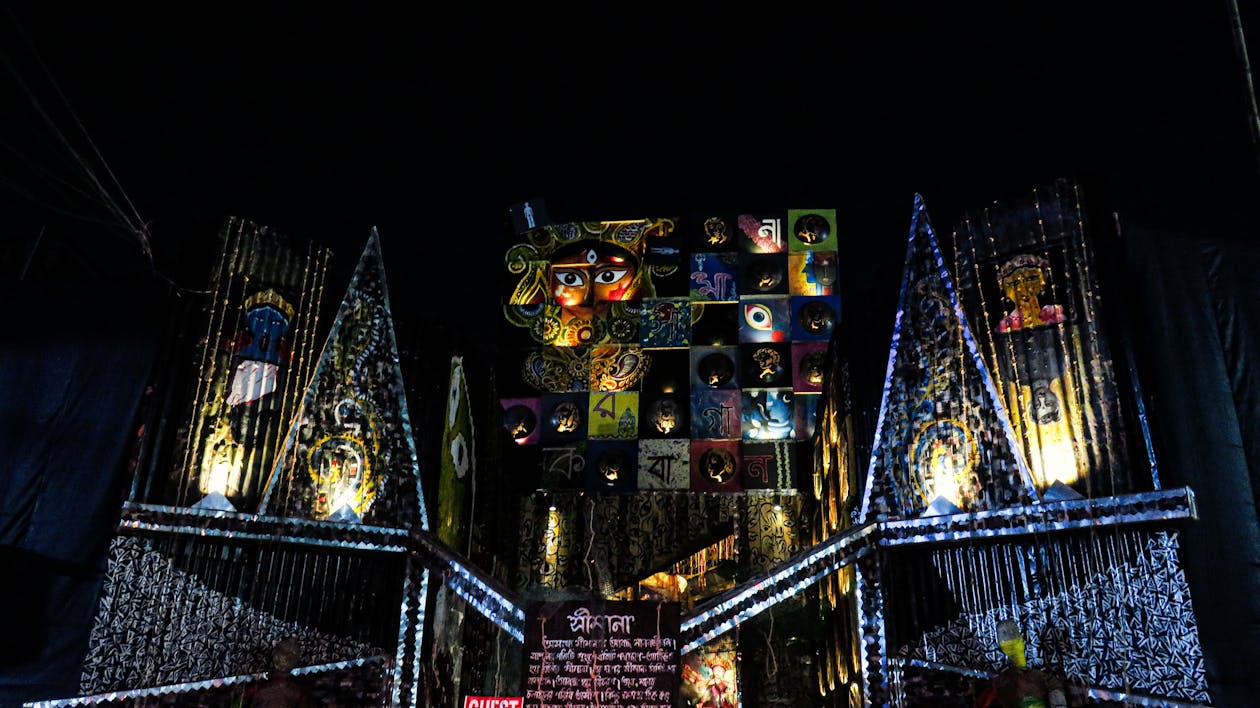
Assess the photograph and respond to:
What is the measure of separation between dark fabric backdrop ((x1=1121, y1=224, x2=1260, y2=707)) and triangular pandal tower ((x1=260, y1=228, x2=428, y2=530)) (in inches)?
286

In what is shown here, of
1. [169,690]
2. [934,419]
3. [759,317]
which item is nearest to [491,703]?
[169,690]

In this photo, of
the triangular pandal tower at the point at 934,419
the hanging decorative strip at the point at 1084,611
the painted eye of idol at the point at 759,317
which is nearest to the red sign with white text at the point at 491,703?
the hanging decorative strip at the point at 1084,611

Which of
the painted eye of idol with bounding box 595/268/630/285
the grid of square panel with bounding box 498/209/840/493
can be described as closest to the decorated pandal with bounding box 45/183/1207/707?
the grid of square panel with bounding box 498/209/840/493

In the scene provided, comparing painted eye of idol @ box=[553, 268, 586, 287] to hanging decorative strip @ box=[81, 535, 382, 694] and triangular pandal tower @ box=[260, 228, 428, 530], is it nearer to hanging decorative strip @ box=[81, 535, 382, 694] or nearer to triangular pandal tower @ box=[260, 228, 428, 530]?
triangular pandal tower @ box=[260, 228, 428, 530]

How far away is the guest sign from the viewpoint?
22.1 ft

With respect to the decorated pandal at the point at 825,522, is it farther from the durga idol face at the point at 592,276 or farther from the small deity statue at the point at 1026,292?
the durga idol face at the point at 592,276

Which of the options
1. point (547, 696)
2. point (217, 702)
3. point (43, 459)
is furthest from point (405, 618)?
point (43, 459)

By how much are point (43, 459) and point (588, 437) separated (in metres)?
8.94

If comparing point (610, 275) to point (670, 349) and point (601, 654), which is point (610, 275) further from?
point (601, 654)

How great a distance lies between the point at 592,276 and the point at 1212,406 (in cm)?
1141

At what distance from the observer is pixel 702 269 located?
16.5 metres

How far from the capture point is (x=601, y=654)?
6848 millimetres

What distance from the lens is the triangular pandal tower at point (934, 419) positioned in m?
7.72

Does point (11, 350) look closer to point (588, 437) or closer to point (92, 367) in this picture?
Answer: point (92, 367)
